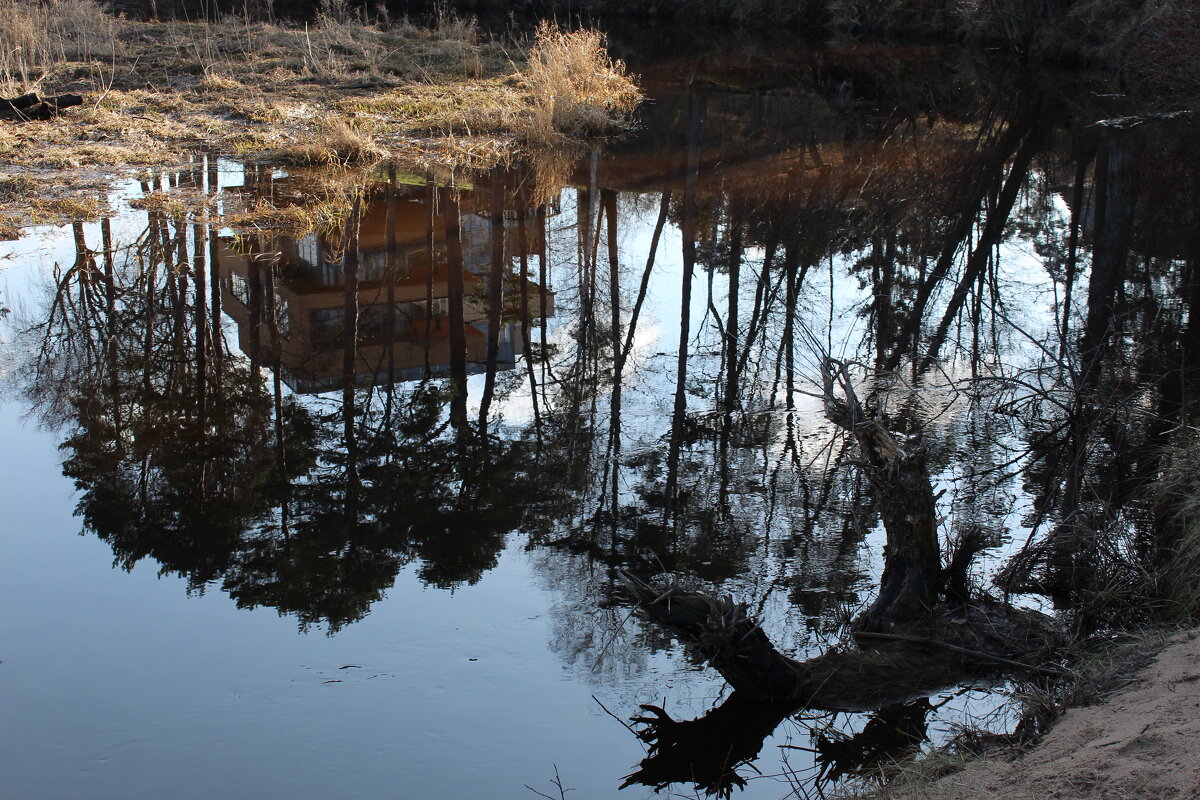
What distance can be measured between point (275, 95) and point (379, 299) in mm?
10075

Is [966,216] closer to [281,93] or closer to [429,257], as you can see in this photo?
[429,257]

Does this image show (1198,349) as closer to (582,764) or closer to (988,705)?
(988,705)

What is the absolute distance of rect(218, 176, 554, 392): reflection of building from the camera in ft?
33.4

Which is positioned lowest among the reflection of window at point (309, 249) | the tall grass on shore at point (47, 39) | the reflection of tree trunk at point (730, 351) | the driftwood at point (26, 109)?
the reflection of tree trunk at point (730, 351)

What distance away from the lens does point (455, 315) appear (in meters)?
11.1

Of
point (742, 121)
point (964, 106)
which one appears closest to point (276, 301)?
point (742, 121)

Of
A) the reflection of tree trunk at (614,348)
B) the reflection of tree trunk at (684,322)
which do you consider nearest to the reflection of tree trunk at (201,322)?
the reflection of tree trunk at (614,348)

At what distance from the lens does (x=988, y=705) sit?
5.13 metres

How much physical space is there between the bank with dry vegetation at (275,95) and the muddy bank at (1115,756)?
12.6 metres

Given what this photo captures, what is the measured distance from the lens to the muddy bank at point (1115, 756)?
387 cm

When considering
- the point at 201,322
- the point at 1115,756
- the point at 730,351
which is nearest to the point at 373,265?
the point at 201,322

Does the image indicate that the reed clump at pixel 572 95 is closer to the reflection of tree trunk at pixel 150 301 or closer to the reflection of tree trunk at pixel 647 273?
the reflection of tree trunk at pixel 647 273

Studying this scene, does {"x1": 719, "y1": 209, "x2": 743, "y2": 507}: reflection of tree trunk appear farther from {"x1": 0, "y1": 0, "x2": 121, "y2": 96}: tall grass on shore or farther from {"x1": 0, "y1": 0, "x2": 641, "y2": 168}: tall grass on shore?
{"x1": 0, "y1": 0, "x2": 121, "y2": 96}: tall grass on shore

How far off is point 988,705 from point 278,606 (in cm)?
378
